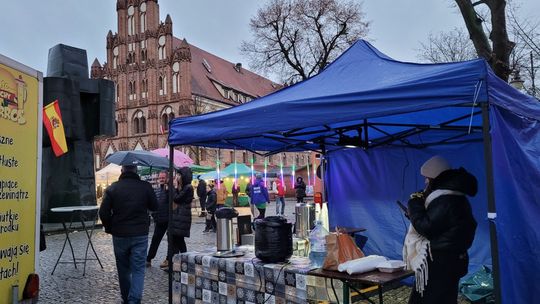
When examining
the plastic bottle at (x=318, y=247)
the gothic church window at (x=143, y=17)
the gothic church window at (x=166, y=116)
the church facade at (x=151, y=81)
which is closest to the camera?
the plastic bottle at (x=318, y=247)

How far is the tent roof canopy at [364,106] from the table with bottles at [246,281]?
128 cm

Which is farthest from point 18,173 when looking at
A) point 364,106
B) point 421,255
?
point 421,255

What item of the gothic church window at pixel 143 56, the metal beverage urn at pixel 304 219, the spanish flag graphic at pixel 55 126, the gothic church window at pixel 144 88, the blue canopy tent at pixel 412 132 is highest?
the gothic church window at pixel 143 56

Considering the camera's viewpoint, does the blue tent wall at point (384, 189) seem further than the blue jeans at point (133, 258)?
Yes

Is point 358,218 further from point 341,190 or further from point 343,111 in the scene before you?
point 343,111

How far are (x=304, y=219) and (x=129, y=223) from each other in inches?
81.3

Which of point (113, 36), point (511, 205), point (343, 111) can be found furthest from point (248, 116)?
point (113, 36)

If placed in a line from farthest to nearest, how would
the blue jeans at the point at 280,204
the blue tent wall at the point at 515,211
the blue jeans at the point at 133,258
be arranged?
the blue jeans at the point at 280,204, the blue jeans at the point at 133,258, the blue tent wall at the point at 515,211

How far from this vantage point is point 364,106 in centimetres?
364

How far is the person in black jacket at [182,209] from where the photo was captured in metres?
7.29

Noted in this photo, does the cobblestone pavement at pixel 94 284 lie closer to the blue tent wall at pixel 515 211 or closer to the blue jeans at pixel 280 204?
the blue tent wall at pixel 515 211

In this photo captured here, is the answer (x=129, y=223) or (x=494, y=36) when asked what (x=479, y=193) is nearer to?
(x=129, y=223)

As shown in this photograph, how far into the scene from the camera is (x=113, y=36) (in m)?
53.8

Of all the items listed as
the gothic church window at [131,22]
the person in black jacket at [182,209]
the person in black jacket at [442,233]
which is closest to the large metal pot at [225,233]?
the person in black jacket at [442,233]
